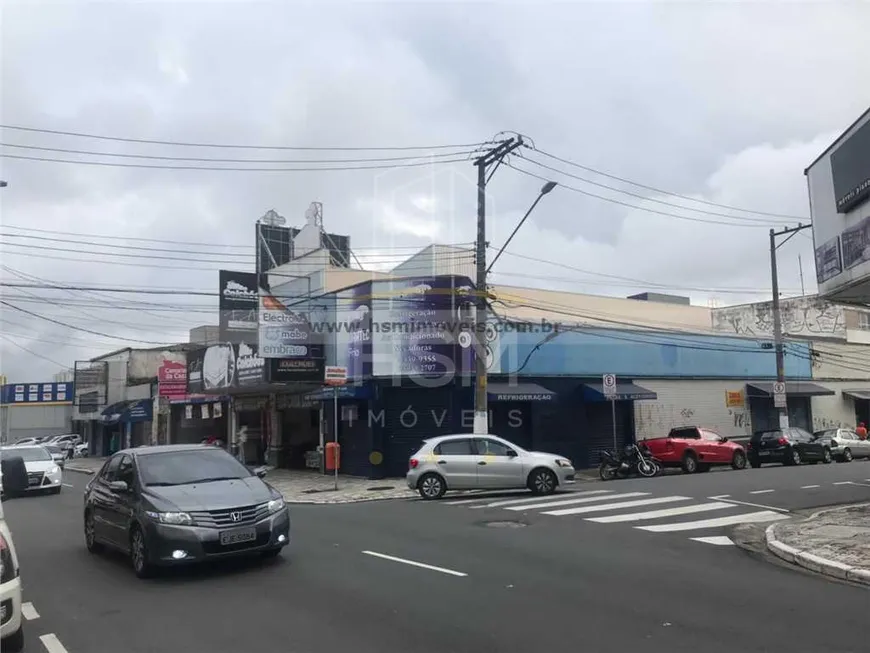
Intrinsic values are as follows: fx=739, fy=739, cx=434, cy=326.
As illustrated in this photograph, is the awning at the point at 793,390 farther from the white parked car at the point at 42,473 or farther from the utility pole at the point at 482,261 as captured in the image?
the white parked car at the point at 42,473

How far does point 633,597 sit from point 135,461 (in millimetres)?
6436

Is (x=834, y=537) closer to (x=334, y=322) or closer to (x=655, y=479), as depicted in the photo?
(x=655, y=479)

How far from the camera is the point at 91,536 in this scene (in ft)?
35.2

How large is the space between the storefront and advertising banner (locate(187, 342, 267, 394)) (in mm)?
21730

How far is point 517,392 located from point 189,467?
16.8m

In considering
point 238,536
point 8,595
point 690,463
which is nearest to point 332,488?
point 690,463

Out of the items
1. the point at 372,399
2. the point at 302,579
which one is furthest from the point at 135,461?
the point at 372,399

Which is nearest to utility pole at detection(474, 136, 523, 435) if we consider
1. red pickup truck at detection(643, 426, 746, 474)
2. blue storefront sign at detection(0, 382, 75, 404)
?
red pickup truck at detection(643, 426, 746, 474)

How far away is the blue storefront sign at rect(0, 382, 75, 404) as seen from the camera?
7181cm

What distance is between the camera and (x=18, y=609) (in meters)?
5.49

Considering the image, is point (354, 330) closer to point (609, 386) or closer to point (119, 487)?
point (609, 386)

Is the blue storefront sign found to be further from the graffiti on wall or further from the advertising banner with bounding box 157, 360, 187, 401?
the graffiti on wall

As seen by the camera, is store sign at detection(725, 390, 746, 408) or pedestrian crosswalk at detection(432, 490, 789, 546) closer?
pedestrian crosswalk at detection(432, 490, 789, 546)

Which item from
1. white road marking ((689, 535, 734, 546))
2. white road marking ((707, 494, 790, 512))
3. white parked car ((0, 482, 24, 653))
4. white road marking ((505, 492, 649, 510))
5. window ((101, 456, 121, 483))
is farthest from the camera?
white road marking ((505, 492, 649, 510))
